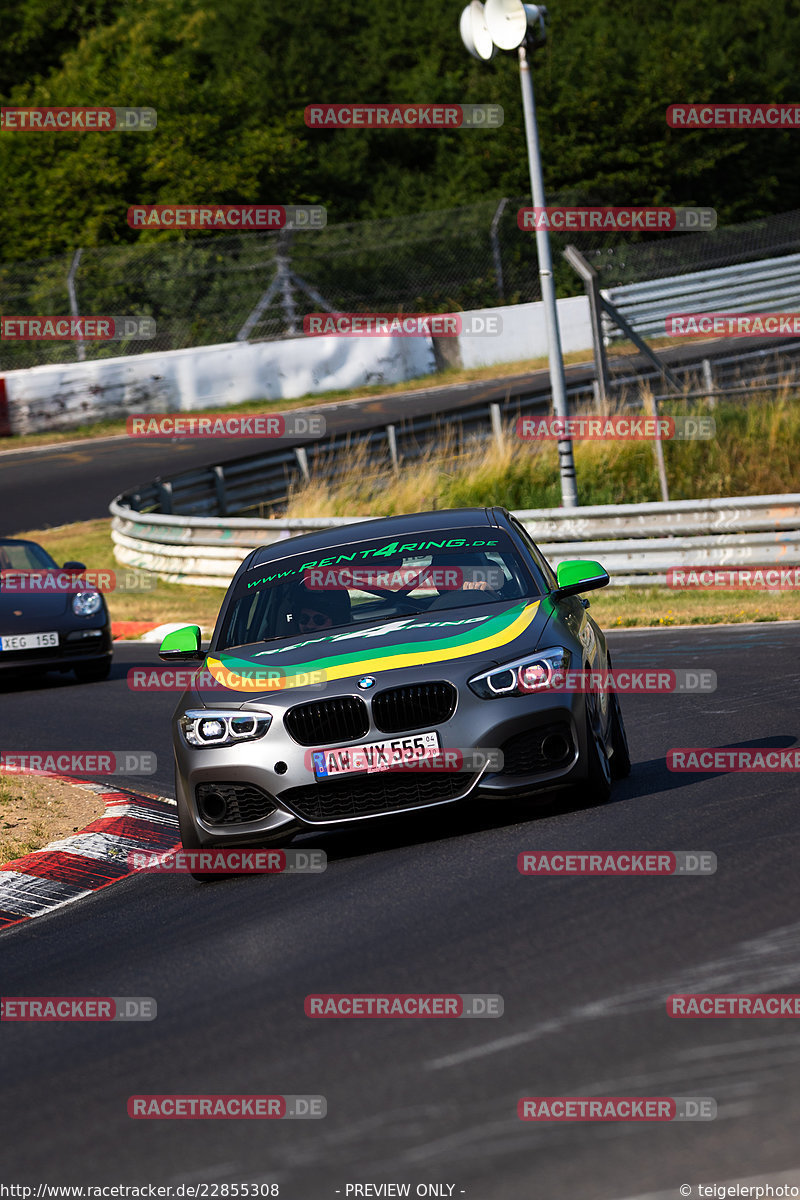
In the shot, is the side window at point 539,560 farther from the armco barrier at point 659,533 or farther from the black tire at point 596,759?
the armco barrier at point 659,533

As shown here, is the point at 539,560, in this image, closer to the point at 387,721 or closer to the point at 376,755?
the point at 387,721

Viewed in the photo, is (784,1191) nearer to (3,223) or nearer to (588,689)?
(588,689)

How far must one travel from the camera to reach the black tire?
690 cm

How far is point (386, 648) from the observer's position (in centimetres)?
691

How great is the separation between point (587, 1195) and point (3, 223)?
4363cm

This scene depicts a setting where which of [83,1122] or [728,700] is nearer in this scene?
[83,1122]

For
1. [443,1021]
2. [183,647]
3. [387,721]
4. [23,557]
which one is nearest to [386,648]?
[387,721]

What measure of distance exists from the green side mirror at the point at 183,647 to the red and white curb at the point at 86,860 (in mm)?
1017

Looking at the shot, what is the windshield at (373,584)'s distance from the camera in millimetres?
7590

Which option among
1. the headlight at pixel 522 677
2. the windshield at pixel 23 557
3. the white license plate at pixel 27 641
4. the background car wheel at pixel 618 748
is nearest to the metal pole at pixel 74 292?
the windshield at pixel 23 557

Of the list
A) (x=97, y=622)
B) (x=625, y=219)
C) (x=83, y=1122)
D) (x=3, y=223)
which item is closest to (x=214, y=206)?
(x=3, y=223)

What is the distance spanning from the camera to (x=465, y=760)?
6613mm

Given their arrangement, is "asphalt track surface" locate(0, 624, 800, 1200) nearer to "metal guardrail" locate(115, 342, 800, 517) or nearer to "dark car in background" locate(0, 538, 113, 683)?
"dark car in background" locate(0, 538, 113, 683)

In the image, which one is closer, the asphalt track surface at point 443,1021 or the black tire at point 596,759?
the asphalt track surface at point 443,1021
